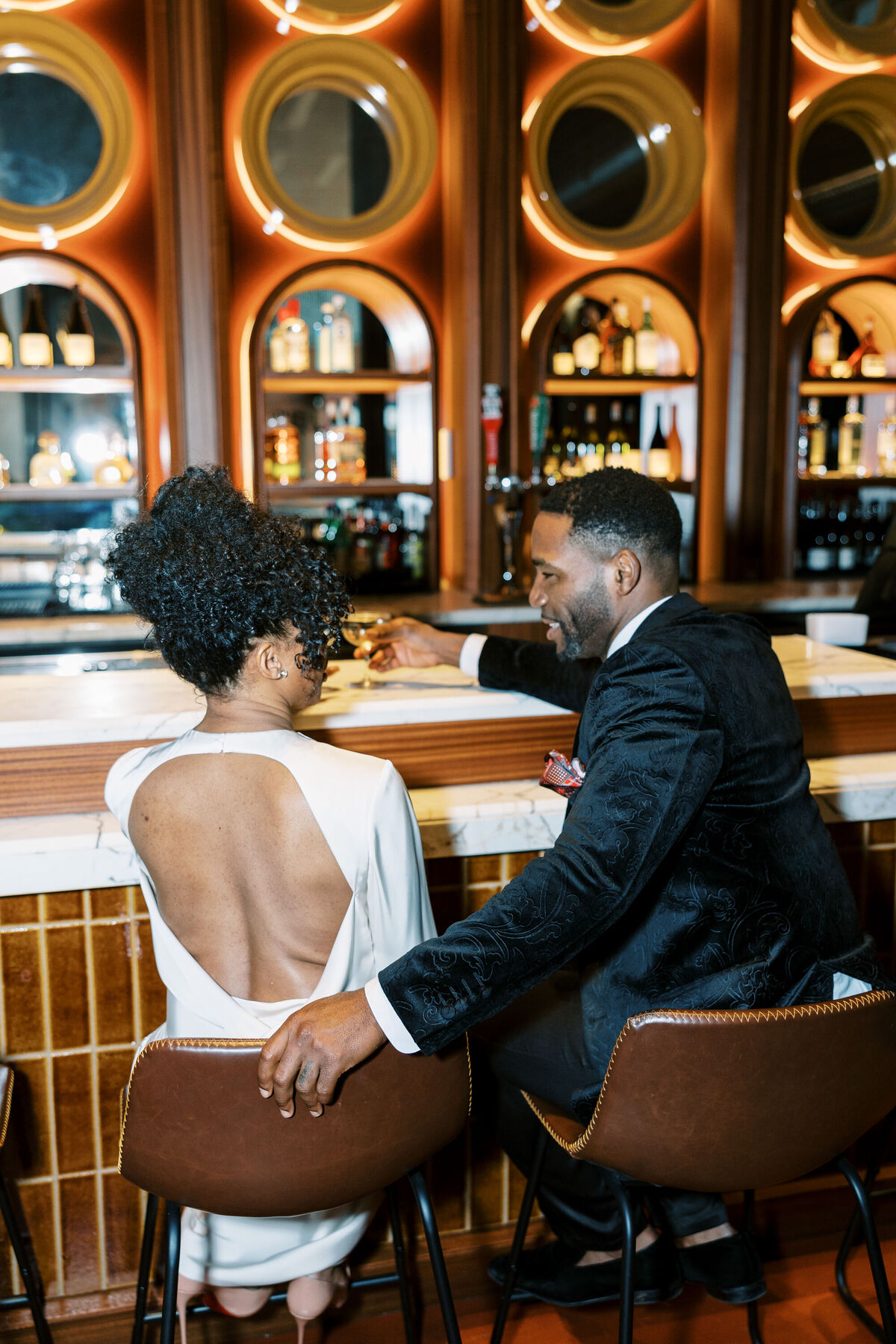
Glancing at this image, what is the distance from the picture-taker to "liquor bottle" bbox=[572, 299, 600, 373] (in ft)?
15.3

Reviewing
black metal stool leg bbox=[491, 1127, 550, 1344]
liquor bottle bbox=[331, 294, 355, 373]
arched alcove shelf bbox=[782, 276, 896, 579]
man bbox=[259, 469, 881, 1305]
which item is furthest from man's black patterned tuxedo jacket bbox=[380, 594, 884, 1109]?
arched alcove shelf bbox=[782, 276, 896, 579]

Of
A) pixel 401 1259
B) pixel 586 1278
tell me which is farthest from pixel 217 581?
pixel 586 1278

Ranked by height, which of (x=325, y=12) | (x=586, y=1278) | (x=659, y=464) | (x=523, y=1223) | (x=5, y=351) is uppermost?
(x=325, y=12)

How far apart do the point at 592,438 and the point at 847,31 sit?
1.95m

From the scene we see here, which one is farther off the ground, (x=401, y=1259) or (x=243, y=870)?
(x=243, y=870)

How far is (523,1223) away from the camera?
165 centimetres

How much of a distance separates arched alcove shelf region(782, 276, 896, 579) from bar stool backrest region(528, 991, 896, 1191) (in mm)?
3877

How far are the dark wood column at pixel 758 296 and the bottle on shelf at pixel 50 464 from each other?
2659mm

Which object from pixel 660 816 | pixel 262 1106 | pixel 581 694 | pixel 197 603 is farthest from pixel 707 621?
pixel 262 1106

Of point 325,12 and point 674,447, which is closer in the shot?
point 325,12

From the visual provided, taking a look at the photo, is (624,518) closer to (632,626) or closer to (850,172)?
(632,626)

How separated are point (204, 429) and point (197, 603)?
285 centimetres

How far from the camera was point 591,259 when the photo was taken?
4598 mm

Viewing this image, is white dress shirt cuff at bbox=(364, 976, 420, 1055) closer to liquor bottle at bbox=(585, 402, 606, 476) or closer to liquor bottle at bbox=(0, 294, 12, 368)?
liquor bottle at bbox=(0, 294, 12, 368)
